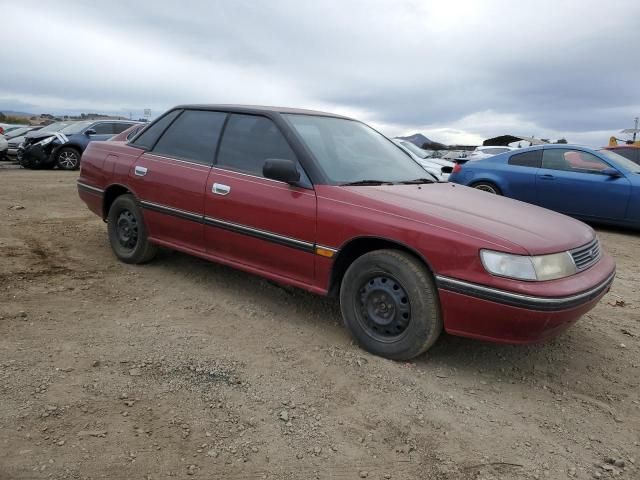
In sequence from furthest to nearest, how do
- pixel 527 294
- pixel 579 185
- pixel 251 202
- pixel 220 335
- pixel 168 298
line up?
pixel 579 185, pixel 168 298, pixel 251 202, pixel 220 335, pixel 527 294

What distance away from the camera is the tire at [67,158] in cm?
1397

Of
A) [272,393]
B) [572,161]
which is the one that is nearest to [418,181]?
[272,393]

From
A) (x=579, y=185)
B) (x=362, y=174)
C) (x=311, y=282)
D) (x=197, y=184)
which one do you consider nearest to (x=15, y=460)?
(x=311, y=282)

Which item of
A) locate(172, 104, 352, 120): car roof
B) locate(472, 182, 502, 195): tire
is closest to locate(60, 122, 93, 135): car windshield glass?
locate(472, 182, 502, 195): tire

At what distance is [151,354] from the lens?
3150mm

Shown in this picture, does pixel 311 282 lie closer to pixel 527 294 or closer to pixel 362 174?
pixel 362 174

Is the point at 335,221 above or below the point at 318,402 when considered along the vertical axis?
above

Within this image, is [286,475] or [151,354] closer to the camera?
[286,475]

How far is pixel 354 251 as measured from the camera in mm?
3441

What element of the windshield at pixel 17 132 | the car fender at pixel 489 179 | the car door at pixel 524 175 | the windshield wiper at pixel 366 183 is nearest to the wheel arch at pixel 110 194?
the windshield wiper at pixel 366 183

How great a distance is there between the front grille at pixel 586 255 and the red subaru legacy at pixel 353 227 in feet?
0.04

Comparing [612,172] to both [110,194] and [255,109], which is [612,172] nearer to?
[255,109]

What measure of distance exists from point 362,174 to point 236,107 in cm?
124

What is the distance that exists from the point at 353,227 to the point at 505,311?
1.02m
